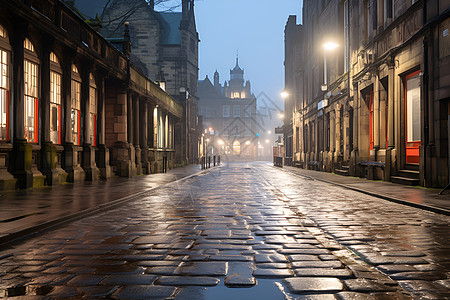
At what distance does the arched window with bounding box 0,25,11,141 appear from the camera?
43.7 ft

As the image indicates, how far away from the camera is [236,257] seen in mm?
5410

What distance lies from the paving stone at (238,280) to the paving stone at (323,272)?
58cm

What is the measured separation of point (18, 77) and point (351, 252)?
476 inches

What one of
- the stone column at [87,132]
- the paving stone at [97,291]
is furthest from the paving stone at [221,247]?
the stone column at [87,132]

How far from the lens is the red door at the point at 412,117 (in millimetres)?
17391

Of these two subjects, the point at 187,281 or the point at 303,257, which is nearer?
the point at 187,281

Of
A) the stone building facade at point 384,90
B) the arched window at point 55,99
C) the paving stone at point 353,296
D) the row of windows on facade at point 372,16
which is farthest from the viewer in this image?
the row of windows on facade at point 372,16

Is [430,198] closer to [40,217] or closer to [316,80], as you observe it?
[40,217]

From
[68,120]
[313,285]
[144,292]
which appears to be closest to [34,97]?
[68,120]

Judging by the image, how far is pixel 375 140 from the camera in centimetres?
2136

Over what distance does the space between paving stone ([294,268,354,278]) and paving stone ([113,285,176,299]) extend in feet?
4.76

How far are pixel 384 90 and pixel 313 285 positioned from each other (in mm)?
18371

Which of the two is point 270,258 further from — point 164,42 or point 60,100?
point 164,42

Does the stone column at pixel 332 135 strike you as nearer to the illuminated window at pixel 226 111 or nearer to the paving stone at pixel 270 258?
the paving stone at pixel 270 258
